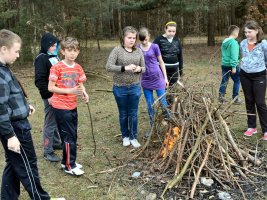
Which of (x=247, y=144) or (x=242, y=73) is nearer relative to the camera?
(x=247, y=144)

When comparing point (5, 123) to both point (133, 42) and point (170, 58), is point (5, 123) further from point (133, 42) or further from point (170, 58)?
point (170, 58)

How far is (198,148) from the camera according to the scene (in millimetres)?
4141

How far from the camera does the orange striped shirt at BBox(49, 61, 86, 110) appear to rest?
4062 millimetres

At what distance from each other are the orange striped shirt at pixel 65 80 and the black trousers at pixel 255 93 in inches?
105

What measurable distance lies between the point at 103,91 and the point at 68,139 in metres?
5.23

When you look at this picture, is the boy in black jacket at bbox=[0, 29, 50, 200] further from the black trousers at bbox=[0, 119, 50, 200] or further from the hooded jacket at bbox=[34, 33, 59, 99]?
the hooded jacket at bbox=[34, 33, 59, 99]

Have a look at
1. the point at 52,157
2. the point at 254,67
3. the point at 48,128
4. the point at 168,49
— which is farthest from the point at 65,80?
the point at 254,67

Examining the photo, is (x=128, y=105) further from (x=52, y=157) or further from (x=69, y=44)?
(x=69, y=44)

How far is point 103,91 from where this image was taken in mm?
9367

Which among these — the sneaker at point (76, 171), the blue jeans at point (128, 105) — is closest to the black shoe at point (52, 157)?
the sneaker at point (76, 171)

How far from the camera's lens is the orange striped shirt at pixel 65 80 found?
4.06m

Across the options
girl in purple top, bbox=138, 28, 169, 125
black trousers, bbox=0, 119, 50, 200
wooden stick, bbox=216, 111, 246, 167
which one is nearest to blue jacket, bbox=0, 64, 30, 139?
black trousers, bbox=0, 119, 50, 200

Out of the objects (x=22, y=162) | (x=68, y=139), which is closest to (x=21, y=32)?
(x=68, y=139)

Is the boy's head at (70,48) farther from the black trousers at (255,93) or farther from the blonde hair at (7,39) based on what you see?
the black trousers at (255,93)
